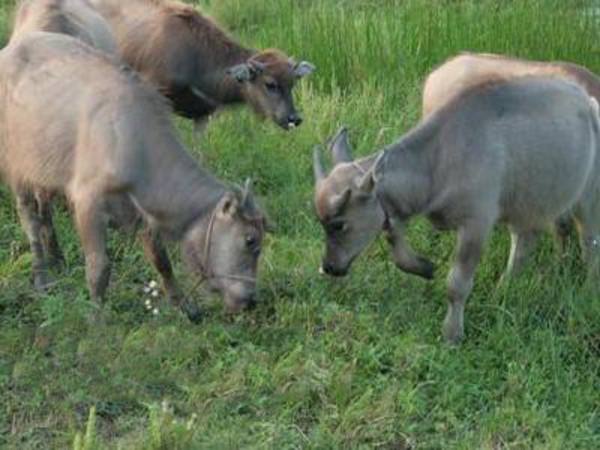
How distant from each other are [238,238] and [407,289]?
1356 millimetres

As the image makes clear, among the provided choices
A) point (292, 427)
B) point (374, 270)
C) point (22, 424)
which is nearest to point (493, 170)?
point (374, 270)

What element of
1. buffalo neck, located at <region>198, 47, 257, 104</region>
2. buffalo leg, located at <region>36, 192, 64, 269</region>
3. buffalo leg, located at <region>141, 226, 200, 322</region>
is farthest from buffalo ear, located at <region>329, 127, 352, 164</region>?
buffalo neck, located at <region>198, 47, 257, 104</region>

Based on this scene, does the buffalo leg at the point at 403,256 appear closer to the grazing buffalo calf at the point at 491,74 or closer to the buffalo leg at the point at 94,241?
the grazing buffalo calf at the point at 491,74

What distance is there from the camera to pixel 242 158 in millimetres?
9359

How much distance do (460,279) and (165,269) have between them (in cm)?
168

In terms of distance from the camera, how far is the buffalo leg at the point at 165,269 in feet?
22.8

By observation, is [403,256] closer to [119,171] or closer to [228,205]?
[228,205]

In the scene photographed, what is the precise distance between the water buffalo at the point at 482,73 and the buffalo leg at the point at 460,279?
106cm

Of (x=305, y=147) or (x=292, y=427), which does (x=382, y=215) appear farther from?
(x=305, y=147)

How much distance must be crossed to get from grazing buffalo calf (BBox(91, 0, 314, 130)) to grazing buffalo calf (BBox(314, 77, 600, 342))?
2808mm

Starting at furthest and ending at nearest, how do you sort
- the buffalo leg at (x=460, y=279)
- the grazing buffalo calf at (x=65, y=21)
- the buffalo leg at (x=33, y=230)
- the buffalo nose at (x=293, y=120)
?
the buffalo nose at (x=293, y=120) → the grazing buffalo calf at (x=65, y=21) → the buffalo leg at (x=33, y=230) → the buffalo leg at (x=460, y=279)

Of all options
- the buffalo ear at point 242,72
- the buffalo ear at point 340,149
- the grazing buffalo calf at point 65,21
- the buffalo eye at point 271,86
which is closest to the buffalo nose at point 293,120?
the buffalo eye at point 271,86

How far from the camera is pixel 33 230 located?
7.52 m

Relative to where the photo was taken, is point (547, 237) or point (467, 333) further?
point (547, 237)
